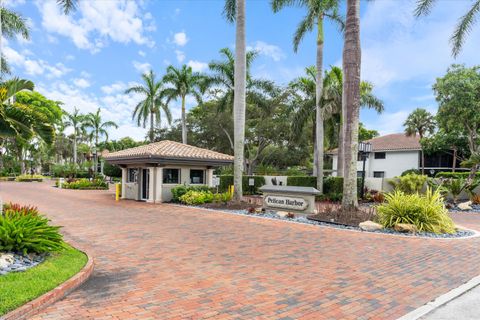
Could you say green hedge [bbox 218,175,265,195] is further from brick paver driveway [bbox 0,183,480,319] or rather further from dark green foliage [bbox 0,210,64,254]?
dark green foliage [bbox 0,210,64,254]

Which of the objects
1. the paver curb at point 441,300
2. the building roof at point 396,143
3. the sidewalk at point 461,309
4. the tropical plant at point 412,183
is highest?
the building roof at point 396,143

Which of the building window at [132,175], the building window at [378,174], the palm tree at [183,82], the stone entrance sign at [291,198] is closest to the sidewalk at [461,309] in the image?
the stone entrance sign at [291,198]

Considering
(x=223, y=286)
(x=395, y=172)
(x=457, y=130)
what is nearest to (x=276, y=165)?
(x=395, y=172)

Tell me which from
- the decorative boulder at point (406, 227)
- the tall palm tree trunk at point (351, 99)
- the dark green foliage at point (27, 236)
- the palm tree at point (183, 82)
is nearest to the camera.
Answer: the dark green foliage at point (27, 236)

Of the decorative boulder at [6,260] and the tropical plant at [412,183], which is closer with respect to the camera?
the decorative boulder at [6,260]

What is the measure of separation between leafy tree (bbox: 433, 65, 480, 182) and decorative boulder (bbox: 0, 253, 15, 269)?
26530 mm

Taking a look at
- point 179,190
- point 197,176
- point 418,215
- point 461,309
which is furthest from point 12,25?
point 461,309

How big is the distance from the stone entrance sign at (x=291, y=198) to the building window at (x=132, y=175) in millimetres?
10822

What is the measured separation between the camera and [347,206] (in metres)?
12.9

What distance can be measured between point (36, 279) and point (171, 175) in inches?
633

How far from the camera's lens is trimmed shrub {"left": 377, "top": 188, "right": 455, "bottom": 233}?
10.9 m

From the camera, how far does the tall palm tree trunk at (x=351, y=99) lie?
1294cm

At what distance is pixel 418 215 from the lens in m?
11.1

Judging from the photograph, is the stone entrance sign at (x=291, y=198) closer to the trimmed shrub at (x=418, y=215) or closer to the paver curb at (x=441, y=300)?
the trimmed shrub at (x=418, y=215)
